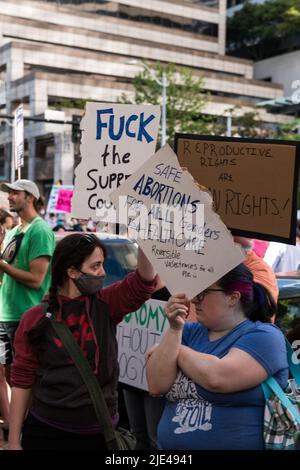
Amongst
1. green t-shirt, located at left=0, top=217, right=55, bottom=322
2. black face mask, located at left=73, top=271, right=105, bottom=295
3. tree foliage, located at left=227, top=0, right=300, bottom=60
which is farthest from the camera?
tree foliage, located at left=227, top=0, right=300, bottom=60

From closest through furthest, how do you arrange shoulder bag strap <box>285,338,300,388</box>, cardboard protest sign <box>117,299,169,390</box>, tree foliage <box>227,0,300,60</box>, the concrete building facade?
shoulder bag strap <box>285,338,300,388</box>, cardboard protest sign <box>117,299,169,390</box>, the concrete building facade, tree foliage <box>227,0,300,60</box>

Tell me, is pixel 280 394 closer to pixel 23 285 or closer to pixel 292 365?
pixel 292 365

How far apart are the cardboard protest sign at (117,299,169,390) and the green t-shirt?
32.8 inches

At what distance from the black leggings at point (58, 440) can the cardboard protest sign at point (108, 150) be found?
1.07 metres

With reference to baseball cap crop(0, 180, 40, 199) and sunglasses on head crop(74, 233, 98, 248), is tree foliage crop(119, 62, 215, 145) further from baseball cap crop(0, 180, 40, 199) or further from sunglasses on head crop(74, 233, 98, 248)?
sunglasses on head crop(74, 233, 98, 248)

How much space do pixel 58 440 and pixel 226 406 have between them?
802 millimetres

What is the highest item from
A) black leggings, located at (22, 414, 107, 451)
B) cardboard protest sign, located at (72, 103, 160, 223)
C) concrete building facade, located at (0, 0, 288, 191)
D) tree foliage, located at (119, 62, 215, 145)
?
concrete building facade, located at (0, 0, 288, 191)

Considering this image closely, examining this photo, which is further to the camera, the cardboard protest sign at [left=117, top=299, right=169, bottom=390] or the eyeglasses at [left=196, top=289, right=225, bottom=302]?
the cardboard protest sign at [left=117, top=299, right=169, bottom=390]

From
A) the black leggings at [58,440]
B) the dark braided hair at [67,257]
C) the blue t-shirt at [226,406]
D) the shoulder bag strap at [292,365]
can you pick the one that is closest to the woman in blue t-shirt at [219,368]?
the blue t-shirt at [226,406]

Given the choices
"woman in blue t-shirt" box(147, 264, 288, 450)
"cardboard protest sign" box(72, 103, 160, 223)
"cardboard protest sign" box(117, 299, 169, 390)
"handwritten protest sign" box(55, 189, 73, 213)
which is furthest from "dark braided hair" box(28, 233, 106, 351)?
"handwritten protest sign" box(55, 189, 73, 213)

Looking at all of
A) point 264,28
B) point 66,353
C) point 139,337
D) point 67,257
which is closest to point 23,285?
point 139,337

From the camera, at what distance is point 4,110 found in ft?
165

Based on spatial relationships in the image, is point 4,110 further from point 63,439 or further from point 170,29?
point 63,439

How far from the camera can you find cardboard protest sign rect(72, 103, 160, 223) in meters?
3.58
